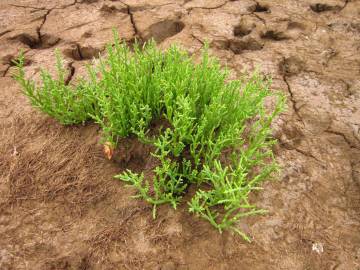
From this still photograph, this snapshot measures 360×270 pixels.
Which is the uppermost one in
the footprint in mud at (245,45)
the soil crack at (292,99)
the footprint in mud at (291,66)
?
the footprint in mud at (245,45)

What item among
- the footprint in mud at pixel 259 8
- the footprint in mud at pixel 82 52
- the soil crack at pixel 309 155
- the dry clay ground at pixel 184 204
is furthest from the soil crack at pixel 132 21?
the soil crack at pixel 309 155

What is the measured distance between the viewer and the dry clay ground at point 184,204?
1524mm

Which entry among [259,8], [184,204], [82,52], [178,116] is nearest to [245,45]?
[259,8]

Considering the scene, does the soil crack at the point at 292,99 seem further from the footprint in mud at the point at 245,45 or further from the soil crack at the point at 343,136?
the footprint in mud at the point at 245,45

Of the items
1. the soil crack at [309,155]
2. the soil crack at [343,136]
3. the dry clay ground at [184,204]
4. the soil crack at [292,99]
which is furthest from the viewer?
the soil crack at [292,99]

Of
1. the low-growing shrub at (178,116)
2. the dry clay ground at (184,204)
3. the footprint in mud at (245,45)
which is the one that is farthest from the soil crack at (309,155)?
the footprint in mud at (245,45)

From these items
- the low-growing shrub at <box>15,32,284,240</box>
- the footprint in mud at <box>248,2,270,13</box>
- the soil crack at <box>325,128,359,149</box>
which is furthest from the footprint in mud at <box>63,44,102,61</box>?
the soil crack at <box>325,128,359,149</box>

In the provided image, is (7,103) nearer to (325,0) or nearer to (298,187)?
(298,187)

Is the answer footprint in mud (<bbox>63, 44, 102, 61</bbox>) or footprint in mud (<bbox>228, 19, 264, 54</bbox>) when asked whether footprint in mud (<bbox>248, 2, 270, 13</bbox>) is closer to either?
footprint in mud (<bbox>228, 19, 264, 54</bbox>)

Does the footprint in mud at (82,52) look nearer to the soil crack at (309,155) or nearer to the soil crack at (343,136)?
the soil crack at (309,155)

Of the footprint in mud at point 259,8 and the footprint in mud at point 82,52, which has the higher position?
the footprint in mud at point 259,8

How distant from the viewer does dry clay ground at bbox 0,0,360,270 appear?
1.52 m

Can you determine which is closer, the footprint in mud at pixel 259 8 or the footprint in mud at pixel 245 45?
the footprint in mud at pixel 245 45

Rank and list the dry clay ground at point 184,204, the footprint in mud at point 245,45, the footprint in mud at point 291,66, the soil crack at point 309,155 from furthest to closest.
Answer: the footprint in mud at point 245,45 < the footprint in mud at point 291,66 < the soil crack at point 309,155 < the dry clay ground at point 184,204
